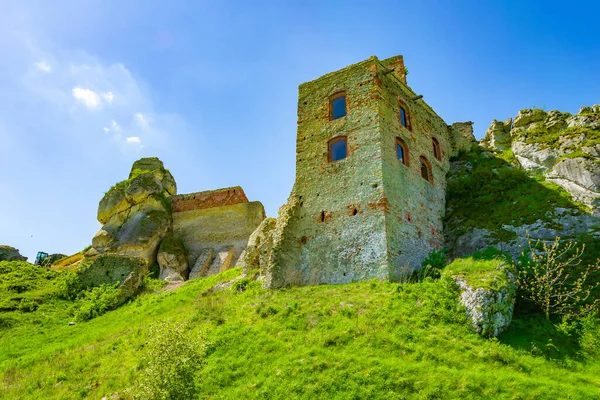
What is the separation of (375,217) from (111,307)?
15766 mm

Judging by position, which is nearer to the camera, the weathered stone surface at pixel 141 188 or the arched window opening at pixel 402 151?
the arched window opening at pixel 402 151

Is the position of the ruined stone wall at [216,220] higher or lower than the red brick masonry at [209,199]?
lower

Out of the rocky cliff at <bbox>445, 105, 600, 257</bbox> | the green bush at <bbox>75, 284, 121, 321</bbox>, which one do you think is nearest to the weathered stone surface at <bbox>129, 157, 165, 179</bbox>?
the green bush at <bbox>75, 284, 121, 321</bbox>

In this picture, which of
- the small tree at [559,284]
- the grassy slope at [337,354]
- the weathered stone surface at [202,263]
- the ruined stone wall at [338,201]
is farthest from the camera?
the weathered stone surface at [202,263]

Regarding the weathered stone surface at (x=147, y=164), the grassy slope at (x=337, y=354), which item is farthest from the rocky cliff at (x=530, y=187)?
the weathered stone surface at (x=147, y=164)

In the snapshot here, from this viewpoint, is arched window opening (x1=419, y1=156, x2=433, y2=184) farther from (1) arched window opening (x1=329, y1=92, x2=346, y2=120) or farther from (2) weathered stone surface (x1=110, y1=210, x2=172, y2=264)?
(2) weathered stone surface (x1=110, y1=210, x2=172, y2=264)

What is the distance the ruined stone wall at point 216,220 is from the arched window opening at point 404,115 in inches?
608

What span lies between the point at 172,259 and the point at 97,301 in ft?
31.3

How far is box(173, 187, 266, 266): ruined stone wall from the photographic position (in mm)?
33938

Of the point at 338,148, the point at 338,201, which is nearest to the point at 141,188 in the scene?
the point at 338,148

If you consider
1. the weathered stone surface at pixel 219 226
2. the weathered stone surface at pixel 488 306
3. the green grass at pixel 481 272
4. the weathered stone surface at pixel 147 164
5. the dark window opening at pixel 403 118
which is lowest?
the weathered stone surface at pixel 488 306

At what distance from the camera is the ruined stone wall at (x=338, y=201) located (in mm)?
18250

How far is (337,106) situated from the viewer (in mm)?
22203

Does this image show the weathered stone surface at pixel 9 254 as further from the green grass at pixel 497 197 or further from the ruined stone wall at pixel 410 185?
the green grass at pixel 497 197
